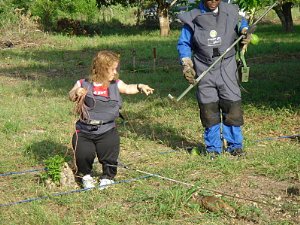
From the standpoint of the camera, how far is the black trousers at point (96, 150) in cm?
529

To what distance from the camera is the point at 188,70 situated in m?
5.99

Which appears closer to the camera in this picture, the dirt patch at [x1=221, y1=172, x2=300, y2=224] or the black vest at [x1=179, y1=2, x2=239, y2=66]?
the dirt patch at [x1=221, y1=172, x2=300, y2=224]

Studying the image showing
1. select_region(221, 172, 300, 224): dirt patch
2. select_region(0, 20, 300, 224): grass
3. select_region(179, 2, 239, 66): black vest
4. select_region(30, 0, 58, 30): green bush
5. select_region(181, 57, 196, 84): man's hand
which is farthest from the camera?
select_region(30, 0, 58, 30): green bush

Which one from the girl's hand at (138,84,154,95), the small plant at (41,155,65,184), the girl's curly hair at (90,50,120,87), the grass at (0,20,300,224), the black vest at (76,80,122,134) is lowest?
the grass at (0,20,300,224)

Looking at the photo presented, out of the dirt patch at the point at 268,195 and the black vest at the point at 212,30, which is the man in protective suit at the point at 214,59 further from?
the dirt patch at the point at 268,195

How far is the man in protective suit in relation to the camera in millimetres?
6160

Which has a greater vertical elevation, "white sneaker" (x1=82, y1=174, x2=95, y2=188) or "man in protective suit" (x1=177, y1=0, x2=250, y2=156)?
"man in protective suit" (x1=177, y1=0, x2=250, y2=156)

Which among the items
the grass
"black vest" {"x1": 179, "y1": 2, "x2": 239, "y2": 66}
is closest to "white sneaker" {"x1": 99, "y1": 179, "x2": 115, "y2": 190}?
the grass

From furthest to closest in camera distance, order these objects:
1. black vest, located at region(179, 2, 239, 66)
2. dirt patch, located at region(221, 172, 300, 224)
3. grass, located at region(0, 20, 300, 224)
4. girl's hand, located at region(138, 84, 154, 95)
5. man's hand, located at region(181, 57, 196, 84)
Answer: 1. black vest, located at region(179, 2, 239, 66)
2. man's hand, located at region(181, 57, 196, 84)
3. girl's hand, located at region(138, 84, 154, 95)
4. grass, located at region(0, 20, 300, 224)
5. dirt patch, located at region(221, 172, 300, 224)

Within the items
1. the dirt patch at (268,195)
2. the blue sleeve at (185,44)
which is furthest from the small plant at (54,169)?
the blue sleeve at (185,44)

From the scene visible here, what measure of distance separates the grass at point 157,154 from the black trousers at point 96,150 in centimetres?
27

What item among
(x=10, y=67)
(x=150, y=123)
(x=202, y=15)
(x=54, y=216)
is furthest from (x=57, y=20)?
(x=54, y=216)

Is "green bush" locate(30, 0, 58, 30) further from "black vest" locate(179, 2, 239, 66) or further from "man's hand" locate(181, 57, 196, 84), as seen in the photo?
"man's hand" locate(181, 57, 196, 84)

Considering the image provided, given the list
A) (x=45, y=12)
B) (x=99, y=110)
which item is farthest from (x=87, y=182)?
(x=45, y=12)
